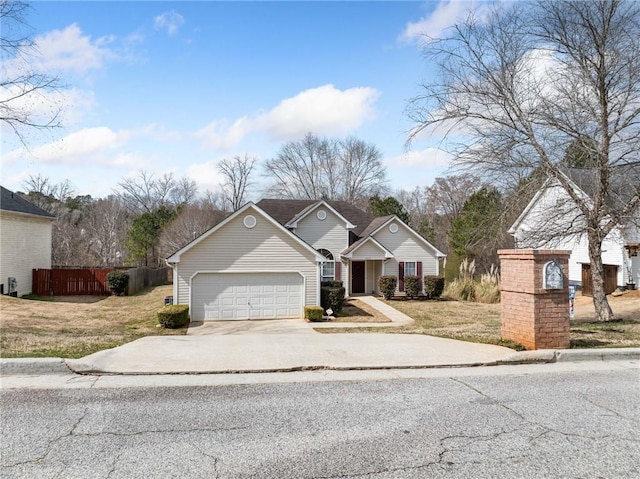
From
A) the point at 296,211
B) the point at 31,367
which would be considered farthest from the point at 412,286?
the point at 31,367

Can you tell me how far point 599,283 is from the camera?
50.3ft

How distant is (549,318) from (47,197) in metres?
54.6

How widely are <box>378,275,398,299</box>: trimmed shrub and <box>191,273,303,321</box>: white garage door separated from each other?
8.04 meters

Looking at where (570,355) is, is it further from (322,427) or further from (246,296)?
(246,296)

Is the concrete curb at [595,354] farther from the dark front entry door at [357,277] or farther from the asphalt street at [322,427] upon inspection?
the dark front entry door at [357,277]

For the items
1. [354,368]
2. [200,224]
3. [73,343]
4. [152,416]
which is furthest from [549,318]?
[200,224]

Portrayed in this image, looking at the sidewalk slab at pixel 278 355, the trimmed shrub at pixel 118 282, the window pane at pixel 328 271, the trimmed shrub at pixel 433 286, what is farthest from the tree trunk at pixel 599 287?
the trimmed shrub at pixel 118 282

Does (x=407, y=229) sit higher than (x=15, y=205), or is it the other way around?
(x=15, y=205)

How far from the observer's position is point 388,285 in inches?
A: 1025

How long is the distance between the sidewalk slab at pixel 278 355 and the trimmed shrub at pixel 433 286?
16590mm

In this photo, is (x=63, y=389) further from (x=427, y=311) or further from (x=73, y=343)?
(x=427, y=311)

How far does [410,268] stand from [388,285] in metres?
2.69

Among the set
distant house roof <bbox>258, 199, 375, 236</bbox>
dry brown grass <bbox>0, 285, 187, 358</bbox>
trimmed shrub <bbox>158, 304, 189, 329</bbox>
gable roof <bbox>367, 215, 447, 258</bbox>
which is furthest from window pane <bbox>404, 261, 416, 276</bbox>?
trimmed shrub <bbox>158, 304, 189, 329</bbox>

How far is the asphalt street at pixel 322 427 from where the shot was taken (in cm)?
389
